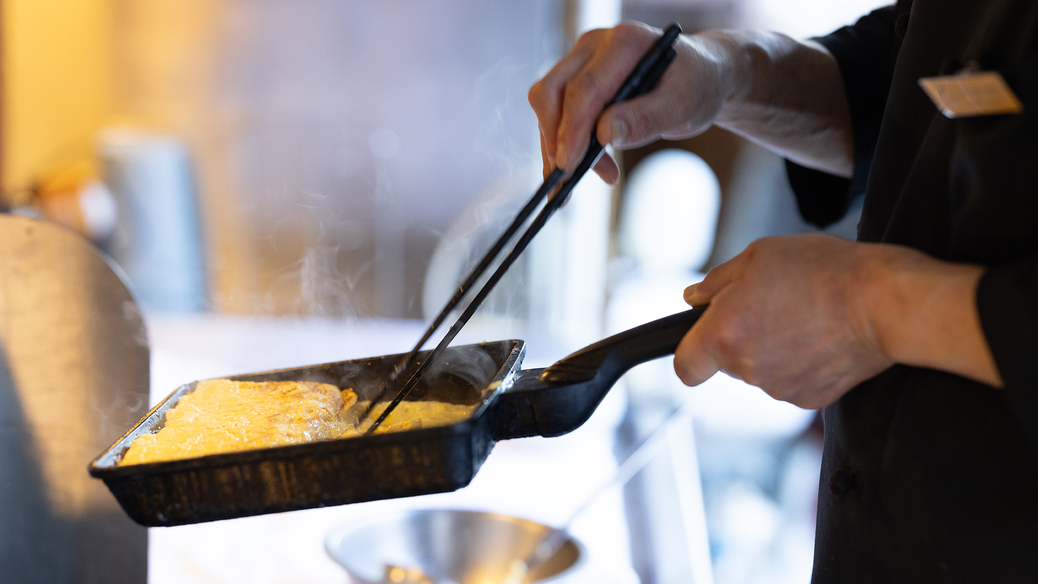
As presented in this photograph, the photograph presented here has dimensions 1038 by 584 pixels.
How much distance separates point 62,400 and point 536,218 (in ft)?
2.40

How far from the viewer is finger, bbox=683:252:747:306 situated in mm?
810

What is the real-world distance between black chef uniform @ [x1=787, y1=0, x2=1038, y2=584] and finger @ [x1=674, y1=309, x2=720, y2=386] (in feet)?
0.78

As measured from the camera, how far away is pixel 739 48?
1150mm

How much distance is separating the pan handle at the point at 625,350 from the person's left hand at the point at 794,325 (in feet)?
0.08

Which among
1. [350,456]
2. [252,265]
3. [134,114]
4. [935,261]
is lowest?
[252,265]

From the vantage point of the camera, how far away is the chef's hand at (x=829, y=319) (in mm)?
697

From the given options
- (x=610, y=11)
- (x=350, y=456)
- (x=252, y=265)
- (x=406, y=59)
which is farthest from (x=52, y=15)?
(x=350, y=456)

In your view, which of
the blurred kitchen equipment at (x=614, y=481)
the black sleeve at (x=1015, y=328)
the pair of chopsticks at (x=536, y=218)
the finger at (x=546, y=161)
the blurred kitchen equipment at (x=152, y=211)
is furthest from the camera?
the blurred kitchen equipment at (x=152, y=211)

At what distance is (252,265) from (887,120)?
427 centimetres

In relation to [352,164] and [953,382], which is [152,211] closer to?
[352,164]

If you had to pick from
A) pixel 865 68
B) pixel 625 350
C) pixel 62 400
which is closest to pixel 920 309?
pixel 625 350

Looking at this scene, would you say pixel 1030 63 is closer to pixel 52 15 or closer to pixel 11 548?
pixel 11 548

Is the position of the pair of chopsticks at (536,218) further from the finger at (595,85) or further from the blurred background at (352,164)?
the blurred background at (352,164)

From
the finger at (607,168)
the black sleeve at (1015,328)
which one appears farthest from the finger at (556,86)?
the black sleeve at (1015,328)
